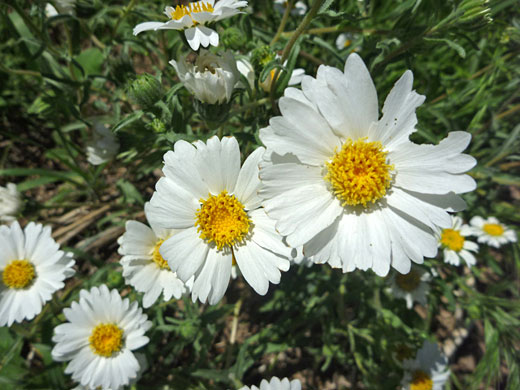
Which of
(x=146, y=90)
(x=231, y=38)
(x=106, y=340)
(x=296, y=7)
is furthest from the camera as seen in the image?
(x=296, y=7)

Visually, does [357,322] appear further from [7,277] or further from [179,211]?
[7,277]

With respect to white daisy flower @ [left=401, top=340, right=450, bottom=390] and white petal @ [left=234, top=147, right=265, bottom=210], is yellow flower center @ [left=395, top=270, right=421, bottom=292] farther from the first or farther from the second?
white petal @ [left=234, top=147, right=265, bottom=210]

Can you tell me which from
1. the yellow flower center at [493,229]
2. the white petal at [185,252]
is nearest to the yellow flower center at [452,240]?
the yellow flower center at [493,229]

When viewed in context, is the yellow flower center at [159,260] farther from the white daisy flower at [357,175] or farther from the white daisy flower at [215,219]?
the white daisy flower at [357,175]

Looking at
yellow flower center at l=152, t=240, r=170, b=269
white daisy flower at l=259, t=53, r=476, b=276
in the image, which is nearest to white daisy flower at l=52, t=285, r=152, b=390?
yellow flower center at l=152, t=240, r=170, b=269

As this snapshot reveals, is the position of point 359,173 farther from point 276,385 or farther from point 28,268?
point 28,268

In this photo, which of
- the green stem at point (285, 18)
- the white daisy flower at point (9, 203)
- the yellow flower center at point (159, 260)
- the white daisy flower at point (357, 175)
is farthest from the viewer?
the white daisy flower at point (9, 203)

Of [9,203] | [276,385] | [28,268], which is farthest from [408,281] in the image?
[9,203]
